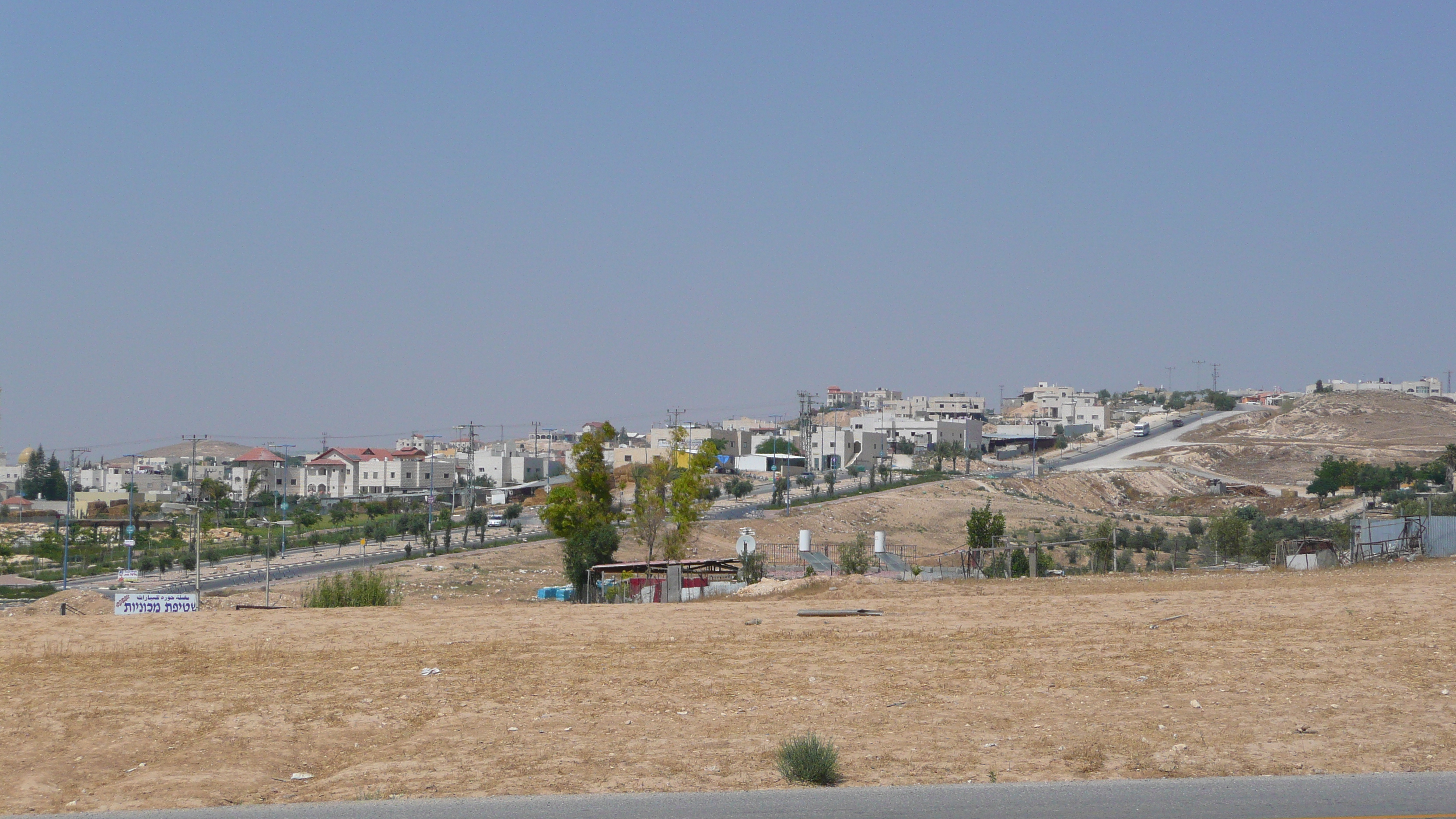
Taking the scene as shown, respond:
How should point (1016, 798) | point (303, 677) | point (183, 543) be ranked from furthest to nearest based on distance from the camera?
point (183, 543), point (303, 677), point (1016, 798)

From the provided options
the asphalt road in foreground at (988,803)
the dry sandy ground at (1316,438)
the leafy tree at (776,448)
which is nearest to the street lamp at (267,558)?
the asphalt road in foreground at (988,803)


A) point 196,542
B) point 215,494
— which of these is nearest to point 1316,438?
point 215,494

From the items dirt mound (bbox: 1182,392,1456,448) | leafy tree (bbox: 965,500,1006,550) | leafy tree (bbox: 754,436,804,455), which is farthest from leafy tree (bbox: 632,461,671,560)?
dirt mound (bbox: 1182,392,1456,448)

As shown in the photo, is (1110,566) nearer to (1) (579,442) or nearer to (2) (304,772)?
(1) (579,442)

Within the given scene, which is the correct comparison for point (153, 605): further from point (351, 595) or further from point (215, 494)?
point (215, 494)

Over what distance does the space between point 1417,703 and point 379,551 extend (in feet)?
200

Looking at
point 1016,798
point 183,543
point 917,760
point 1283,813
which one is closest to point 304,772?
point 917,760

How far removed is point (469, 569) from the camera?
172 feet

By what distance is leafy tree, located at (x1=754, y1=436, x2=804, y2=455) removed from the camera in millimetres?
147750

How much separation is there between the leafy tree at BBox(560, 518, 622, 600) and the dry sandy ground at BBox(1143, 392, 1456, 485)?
8958cm

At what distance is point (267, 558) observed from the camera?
46.1 m

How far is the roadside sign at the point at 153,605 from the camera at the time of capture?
90.7ft

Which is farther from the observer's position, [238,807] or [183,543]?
[183,543]

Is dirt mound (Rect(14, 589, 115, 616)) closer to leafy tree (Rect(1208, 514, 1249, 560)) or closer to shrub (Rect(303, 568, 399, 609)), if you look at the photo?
shrub (Rect(303, 568, 399, 609))
